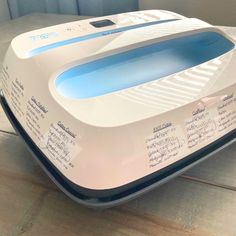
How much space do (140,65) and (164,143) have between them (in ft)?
0.41

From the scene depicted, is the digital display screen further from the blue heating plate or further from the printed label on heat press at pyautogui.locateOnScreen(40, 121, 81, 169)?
the printed label on heat press at pyautogui.locateOnScreen(40, 121, 81, 169)

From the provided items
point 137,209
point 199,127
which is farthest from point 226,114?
point 137,209

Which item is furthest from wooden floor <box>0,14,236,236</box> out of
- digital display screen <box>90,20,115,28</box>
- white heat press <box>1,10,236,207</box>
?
digital display screen <box>90,20,115,28</box>

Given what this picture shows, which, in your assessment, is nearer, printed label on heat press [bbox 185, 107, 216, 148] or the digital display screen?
printed label on heat press [bbox 185, 107, 216, 148]

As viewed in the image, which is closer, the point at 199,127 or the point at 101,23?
the point at 199,127

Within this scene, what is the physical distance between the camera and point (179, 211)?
408 mm

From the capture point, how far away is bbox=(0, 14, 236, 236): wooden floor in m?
0.39

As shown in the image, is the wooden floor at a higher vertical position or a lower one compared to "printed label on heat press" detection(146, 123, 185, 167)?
lower

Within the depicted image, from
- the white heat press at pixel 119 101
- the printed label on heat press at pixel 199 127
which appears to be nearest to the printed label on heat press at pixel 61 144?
the white heat press at pixel 119 101

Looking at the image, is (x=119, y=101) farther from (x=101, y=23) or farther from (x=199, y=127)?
(x=101, y=23)

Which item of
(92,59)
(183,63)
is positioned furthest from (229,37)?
(92,59)

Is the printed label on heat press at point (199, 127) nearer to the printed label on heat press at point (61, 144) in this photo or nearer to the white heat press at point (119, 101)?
the white heat press at point (119, 101)

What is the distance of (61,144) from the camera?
14.4 inches

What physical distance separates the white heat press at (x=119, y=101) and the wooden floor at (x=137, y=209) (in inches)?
1.9
